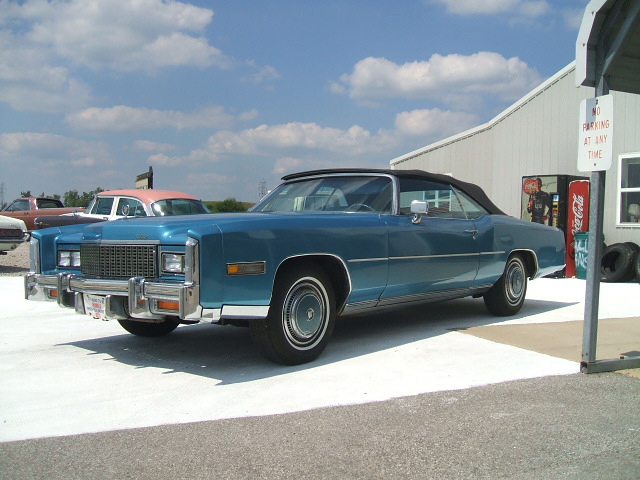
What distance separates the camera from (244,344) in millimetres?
5773

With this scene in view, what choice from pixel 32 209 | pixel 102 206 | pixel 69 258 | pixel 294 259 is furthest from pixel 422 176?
pixel 32 209

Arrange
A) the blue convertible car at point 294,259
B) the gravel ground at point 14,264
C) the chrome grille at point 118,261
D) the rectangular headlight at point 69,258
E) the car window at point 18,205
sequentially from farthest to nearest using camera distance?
1. the car window at point 18,205
2. the gravel ground at point 14,264
3. the rectangular headlight at point 69,258
4. the chrome grille at point 118,261
5. the blue convertible car at point 294,259

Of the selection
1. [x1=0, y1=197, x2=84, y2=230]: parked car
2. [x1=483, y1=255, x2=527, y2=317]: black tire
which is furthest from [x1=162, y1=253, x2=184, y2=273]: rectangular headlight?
[x1=0, y1=197, x2=84, y2=230]: parked car

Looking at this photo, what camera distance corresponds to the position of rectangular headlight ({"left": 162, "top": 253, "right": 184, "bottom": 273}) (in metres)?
4.41

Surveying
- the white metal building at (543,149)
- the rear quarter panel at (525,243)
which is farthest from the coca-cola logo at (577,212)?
the rear quarter panel at (525,243)

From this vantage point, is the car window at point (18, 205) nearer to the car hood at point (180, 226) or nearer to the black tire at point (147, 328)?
the black tire at point (147, 328)

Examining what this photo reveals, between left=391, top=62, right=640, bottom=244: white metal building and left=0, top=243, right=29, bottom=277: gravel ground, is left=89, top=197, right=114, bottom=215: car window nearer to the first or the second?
left=0, top=243, right=29, bottom=277: gravel ground

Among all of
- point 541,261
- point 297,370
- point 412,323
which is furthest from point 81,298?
point 541,261

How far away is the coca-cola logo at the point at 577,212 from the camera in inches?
484

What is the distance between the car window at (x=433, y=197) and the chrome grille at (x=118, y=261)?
A: 2383mm

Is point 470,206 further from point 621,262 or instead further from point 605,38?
point 621,262

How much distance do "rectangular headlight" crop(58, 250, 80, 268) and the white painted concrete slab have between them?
2.51ft

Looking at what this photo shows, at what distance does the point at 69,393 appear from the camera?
4.27 m

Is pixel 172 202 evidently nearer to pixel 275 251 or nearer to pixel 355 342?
pixel 355 342
